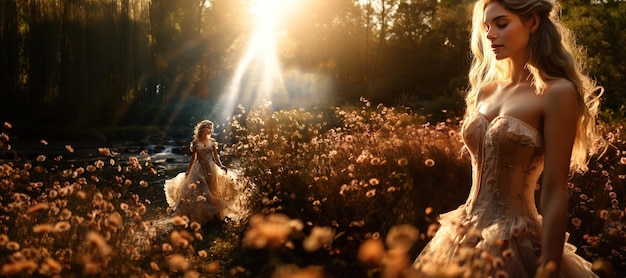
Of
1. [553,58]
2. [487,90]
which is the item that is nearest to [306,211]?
[487,90]

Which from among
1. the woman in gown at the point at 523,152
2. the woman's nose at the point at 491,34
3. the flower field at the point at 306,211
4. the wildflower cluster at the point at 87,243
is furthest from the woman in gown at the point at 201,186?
the woman's nose at the point at 491,34

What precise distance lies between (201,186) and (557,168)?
7713mm

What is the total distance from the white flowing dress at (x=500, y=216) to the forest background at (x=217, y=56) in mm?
6611

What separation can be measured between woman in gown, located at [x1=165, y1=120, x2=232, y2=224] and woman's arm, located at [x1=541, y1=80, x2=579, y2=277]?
710 cm

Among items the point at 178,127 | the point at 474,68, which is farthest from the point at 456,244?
the point at 178,127

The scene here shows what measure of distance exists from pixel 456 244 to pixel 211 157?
24.8 feet

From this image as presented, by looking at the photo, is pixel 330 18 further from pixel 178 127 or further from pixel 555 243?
pixel 555 243

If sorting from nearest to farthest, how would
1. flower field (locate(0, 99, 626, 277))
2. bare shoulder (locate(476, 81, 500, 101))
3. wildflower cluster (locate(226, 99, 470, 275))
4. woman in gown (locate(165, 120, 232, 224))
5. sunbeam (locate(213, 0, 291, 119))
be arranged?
bare shoulder (locate(476, 81, 500, 101)), flower field (locate(0, 99, 626, 277)), wildflower cluster (locate(226, 99, 470, 275)), woman in gown (locate(165, 120, 232, 224)), sunbeam (locate(213, 0, 291, 119))

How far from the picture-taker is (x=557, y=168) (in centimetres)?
198

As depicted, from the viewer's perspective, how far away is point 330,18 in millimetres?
40188

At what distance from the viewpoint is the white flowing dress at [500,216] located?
6.89 feet

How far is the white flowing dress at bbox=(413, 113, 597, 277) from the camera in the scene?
6.89 feet

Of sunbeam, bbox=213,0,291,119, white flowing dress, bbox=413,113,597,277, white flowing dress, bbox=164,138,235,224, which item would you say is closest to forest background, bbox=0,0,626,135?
sunbeam, bbox=213,0,291,119

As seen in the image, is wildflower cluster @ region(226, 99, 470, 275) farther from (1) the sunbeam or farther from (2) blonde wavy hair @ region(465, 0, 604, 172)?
(1) the sunbeam
